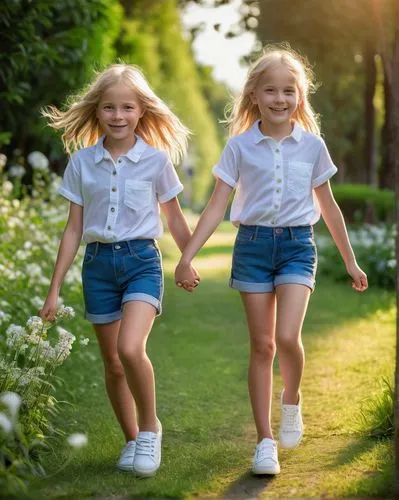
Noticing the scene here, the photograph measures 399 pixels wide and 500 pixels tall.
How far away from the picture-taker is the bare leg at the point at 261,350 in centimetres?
436

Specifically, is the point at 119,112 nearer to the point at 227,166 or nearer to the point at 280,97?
the point at 227,166

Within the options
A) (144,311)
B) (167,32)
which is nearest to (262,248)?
(144,311)

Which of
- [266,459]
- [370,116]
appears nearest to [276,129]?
[266,459]

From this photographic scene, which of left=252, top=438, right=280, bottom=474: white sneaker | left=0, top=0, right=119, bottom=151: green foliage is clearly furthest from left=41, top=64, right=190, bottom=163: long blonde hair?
left=0, top=0, right=119, bottom=151: green foliage

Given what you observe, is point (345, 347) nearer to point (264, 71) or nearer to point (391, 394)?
point (391, 394)

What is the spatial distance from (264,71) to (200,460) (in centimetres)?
176

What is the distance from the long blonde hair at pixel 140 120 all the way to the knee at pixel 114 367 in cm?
96

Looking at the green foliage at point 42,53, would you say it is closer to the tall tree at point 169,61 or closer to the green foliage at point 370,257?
the green foliage at point 370,257

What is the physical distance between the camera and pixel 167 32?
30344 millimetres

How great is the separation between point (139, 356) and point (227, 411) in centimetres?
180

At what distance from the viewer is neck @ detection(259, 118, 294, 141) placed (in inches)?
175

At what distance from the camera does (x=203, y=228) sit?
435 cm

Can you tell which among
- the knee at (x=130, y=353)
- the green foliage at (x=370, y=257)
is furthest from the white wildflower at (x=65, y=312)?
the green foliage at (x=370, y=257)

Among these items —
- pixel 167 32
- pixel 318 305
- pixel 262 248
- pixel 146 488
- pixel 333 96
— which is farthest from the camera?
pixel 333 96
